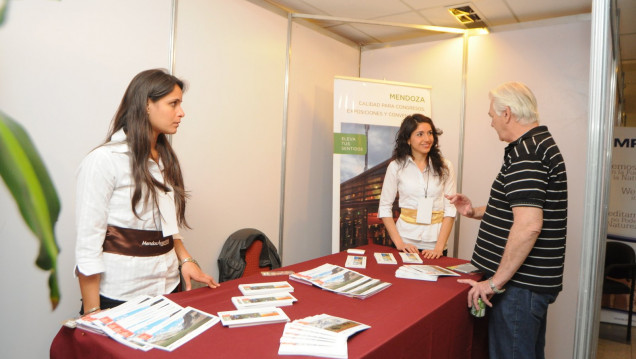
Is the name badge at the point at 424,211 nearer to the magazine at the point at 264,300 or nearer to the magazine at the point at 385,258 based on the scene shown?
the magazine at the point at 385,258

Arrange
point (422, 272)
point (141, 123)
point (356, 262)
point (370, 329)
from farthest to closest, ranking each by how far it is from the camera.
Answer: point (356, 262) → point (422, 272) → point (141, 123) → point (370, 329)

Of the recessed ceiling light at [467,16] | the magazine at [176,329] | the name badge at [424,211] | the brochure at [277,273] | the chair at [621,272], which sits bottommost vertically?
the chair at [621,272]

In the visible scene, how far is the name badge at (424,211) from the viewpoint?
288 centimetres

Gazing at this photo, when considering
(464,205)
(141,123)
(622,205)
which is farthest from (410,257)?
(622,205)

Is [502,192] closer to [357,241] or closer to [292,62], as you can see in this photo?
[357,241]

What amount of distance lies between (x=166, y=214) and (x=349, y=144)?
2503mm

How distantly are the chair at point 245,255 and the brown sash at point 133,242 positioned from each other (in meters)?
1.67

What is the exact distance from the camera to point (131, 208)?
1648mm

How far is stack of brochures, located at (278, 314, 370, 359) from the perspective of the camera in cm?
118

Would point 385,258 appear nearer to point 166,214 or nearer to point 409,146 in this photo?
point 409,146

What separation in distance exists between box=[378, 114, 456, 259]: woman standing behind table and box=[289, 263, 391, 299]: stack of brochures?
0.89m

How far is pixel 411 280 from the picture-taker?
6.62 feet

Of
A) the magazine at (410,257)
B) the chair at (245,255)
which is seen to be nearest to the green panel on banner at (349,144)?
the chair at (245,255)

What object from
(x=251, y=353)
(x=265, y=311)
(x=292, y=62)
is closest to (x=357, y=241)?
(x=292, y=62)
